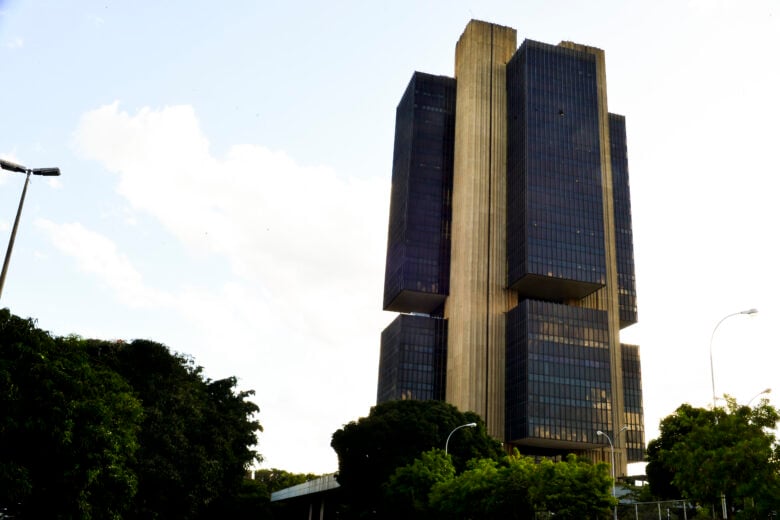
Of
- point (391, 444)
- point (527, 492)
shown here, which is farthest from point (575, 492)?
point (391, 444)

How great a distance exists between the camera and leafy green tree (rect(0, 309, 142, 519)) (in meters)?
35.2

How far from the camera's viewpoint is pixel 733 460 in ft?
116

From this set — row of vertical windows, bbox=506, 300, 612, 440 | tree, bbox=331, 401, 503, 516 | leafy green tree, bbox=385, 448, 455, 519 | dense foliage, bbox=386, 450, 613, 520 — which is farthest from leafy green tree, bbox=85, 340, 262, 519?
row of vertical windows, bbox=506, 300, 612, 440

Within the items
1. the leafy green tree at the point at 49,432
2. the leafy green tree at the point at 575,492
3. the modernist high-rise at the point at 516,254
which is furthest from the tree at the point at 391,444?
the modernist high-rise at the point at 516,254

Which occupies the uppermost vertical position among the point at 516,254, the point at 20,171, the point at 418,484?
the point at 516,254

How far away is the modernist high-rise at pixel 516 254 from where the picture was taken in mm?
141625

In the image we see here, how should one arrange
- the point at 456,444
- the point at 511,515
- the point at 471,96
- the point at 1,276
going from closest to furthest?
the point at 1,276 < the point at 511,515 < the point at 456,444 < the point at 471,96

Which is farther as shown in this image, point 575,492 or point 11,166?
point 575,492

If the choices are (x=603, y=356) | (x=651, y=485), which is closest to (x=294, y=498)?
(x=603, y=356)

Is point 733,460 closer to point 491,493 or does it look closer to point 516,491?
point 516,491

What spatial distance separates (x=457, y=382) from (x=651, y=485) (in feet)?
210

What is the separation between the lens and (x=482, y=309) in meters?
150

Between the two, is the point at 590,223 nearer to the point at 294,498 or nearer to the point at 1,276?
the point at 294,498

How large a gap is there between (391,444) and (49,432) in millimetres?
54123
